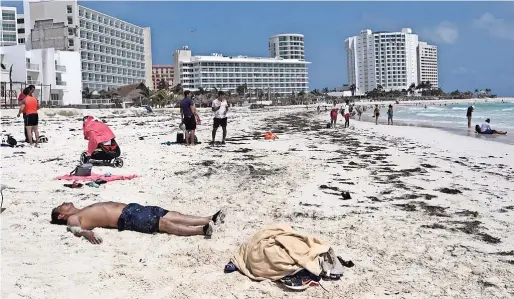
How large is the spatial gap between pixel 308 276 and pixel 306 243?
0.29 m

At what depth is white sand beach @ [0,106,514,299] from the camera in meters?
3.57

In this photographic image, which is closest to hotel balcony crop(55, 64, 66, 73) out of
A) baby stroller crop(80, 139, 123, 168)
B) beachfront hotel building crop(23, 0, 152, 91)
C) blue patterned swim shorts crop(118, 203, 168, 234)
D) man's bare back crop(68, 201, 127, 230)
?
beachfront hotel building crop(23, 0, 152, 91)

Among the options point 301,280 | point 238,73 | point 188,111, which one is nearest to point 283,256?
point 301,280

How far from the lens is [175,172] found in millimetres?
8211

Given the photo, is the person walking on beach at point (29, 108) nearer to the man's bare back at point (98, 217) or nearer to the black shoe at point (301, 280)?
the man's bare back at point (98, 217)

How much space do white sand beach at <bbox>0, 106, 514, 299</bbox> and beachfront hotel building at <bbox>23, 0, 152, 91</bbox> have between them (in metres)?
73.9

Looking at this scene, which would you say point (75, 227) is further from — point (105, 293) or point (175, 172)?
point (175, 172)

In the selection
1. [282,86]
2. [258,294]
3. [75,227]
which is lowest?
[258,294]

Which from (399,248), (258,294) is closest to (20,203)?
(258,294)

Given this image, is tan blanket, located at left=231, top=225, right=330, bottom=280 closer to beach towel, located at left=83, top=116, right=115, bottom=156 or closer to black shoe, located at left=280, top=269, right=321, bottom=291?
black shoe, located at left=280, top=269, right=321, bottom=291

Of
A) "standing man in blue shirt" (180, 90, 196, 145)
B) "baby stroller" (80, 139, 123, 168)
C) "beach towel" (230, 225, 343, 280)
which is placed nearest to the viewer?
"beach towel" (230, 225, 343, 280)

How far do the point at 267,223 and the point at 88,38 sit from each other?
84.5 meters

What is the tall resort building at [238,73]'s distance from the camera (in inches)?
5527

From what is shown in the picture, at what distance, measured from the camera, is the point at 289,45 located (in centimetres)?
19638
